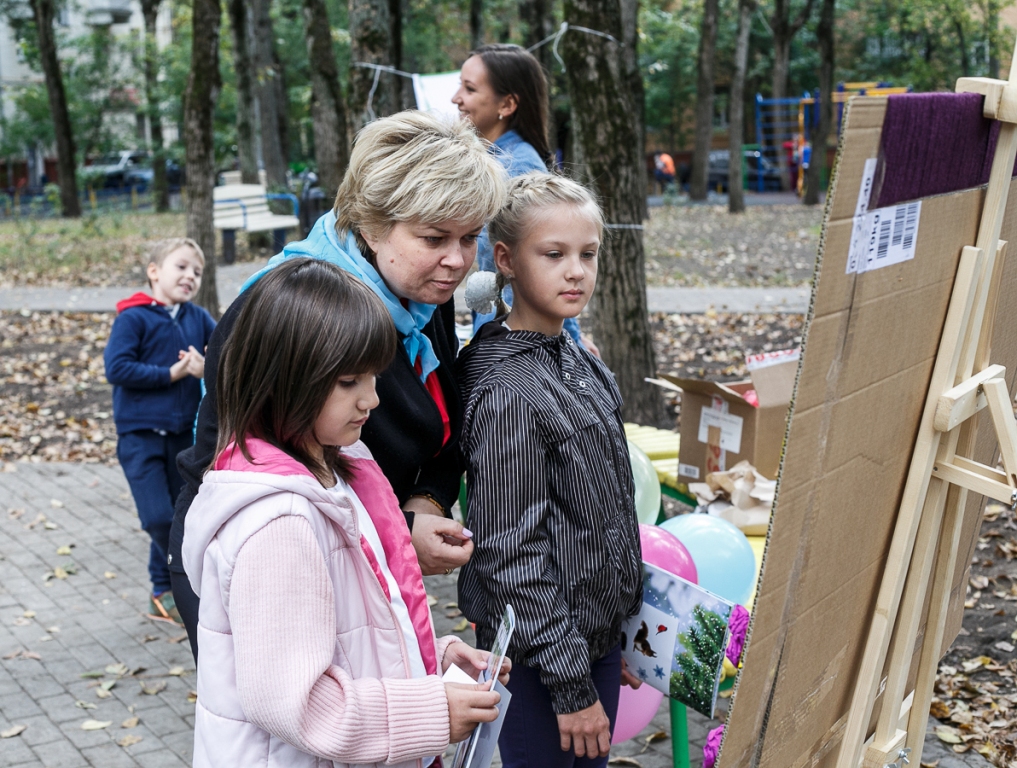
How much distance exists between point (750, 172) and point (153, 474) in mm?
33130

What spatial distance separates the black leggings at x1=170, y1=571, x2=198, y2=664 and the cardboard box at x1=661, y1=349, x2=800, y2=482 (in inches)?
87.0

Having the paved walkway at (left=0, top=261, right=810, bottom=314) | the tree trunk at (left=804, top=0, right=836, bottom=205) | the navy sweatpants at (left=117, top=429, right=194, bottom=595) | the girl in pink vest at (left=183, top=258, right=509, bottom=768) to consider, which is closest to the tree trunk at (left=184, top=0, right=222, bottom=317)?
the paved walkway at (left=0, top=261, right=810, bottom=314)

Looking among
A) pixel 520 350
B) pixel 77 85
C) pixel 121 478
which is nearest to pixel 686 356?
pixel 121 478

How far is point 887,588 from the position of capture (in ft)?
6.77

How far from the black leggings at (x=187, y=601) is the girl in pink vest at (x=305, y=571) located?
54cm

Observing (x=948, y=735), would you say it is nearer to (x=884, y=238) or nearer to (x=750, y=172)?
(x=884, y=238)

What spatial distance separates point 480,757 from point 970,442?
3.75ft

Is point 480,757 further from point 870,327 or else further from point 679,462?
point 679,462

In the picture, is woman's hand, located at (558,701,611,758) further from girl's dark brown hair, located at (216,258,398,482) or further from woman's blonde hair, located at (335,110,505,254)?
woman's blonde hair, located at (335,110,505,254)

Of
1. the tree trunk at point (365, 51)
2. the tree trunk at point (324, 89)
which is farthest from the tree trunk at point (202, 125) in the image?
the tree trunk at point (324, 89)

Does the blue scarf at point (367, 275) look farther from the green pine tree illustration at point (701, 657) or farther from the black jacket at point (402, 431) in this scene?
the green pine tree illustration at point (701, 657)

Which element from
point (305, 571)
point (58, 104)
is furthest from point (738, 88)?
point (305, 571)

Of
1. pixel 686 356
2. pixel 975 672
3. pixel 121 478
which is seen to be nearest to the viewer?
pixel 975 672

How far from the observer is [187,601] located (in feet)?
7.82
